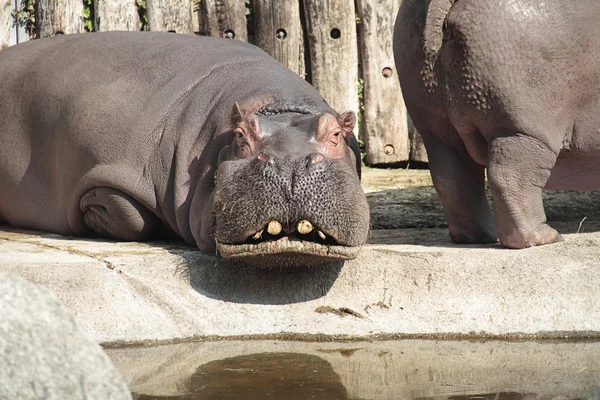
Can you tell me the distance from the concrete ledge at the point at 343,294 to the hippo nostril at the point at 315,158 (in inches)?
18.7

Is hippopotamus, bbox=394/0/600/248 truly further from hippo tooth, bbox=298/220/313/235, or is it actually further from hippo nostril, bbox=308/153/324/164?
hippo tooth, bbox=298/220/313/235

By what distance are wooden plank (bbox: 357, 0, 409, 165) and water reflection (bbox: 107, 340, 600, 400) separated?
3.97 m

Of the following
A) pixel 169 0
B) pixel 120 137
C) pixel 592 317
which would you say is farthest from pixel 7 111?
pixel 592 317

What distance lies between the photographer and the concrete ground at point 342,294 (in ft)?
14.2

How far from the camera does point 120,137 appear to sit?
5594mm

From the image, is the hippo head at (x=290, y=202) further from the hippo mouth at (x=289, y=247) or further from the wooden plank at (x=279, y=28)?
the wooden plank at (x=279, y=28)

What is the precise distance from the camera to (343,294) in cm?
456

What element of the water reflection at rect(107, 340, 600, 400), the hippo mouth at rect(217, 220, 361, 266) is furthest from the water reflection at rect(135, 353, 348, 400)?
the hippo mouth at rect(217, 220, 361, 266)

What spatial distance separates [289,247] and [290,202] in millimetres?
185

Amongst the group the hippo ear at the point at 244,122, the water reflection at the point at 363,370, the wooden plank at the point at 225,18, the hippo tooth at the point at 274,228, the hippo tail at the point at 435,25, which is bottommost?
the water reflection at the point at 363,370

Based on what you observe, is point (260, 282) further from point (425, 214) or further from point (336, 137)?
point (425, 214)

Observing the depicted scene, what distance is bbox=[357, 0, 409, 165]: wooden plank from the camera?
7.89m

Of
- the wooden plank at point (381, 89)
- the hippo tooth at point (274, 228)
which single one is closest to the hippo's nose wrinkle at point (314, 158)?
the hippo tooth at point (274, 228)

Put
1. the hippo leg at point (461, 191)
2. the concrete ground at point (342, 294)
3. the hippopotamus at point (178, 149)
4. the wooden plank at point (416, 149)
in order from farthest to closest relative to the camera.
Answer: the wooden plank at point (416, 149)
the hippo leg at point (461, 191)
the hippopotamus at point (178, 149)
the concrete ground at point (342, 294)
